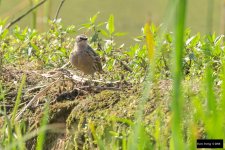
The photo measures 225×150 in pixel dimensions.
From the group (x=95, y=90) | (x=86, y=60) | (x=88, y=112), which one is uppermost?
(x=86, y=60)

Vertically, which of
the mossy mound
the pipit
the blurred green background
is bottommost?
the mossy mound

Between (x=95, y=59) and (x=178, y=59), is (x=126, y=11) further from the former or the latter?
(x=178, y=59)

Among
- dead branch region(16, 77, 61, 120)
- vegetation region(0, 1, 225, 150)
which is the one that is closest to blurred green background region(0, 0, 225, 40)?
vegetation region(0, 1, 225, 150)

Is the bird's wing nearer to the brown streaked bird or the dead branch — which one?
the brown streaked bird

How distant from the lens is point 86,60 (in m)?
5.10

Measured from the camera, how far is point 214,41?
15.5 ft

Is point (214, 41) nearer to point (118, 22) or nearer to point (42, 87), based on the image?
point (42, 87)

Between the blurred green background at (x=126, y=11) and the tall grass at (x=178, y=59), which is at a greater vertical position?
the blurred green background at (x=126, y=11)

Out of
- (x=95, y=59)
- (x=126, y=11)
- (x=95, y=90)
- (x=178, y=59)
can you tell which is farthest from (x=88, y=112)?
(x=126, y=11)

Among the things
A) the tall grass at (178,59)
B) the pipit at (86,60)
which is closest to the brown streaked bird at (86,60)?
the pipit at (86,60)

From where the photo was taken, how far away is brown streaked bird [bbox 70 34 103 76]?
16.4 feet

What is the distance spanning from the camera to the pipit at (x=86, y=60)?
16.4ft

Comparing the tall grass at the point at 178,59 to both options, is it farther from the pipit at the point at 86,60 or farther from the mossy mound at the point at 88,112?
the pipit at the point at 86,60

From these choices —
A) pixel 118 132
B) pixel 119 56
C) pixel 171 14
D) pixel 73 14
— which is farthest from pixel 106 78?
pixel 73 14
